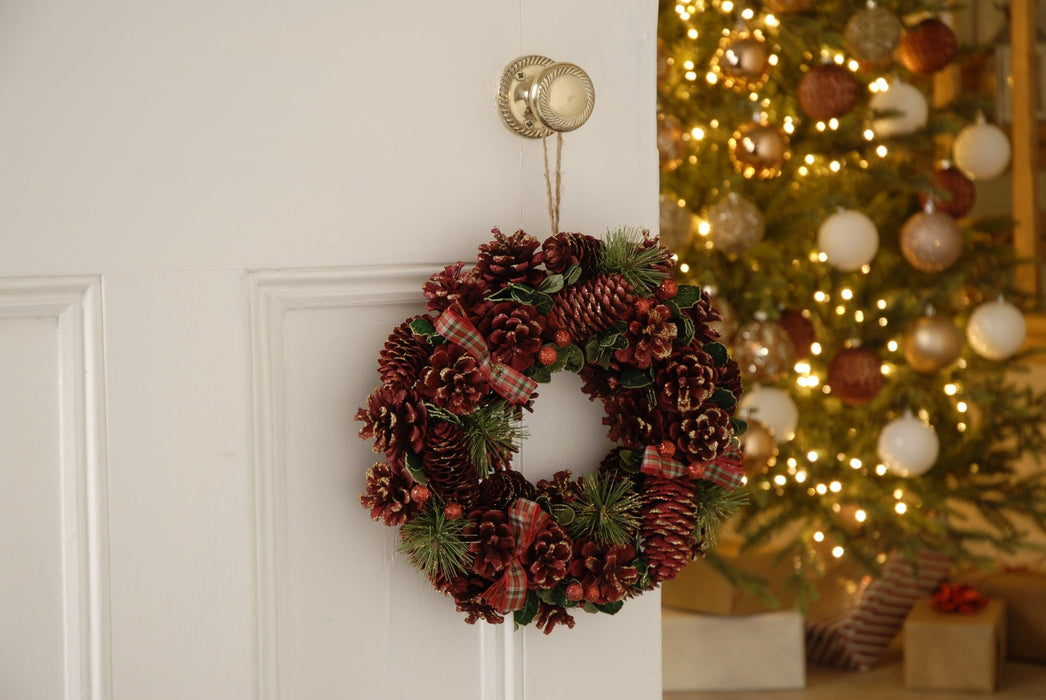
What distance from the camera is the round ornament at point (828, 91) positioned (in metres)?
1.86

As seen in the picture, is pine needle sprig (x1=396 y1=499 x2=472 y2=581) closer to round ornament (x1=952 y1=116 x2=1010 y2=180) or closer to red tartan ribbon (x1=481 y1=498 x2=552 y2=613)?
red tartan ribbon (x1=481 y1=498 x2=552 y2=613)

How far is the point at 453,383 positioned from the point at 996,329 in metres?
1.64

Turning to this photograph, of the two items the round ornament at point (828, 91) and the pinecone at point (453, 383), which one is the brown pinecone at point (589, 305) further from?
the round ornament at point (828, 91)

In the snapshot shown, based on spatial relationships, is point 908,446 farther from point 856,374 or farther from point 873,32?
point 873,32

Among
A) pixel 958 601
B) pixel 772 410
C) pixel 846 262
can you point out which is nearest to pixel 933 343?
pixel 846 262

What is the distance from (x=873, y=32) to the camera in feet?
6.18

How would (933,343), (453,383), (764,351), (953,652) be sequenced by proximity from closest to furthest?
(453,383) → (764,351) → (933,343) → (953,652)

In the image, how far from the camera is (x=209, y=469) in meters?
0.69

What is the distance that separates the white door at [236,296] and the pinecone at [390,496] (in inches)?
1.6

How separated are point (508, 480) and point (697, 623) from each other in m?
1.49

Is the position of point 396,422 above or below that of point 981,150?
below

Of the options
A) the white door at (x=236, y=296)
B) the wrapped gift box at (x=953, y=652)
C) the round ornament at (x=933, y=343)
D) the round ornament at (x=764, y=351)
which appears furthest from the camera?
the wrapped gift box at (x=953, y=652)

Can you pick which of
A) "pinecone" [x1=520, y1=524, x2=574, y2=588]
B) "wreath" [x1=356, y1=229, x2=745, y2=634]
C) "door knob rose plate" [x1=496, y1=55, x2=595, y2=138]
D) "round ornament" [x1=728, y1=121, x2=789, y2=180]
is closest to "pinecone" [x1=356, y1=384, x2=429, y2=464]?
"wreath" [x1=356, y1=229, x2=745, y2=634]

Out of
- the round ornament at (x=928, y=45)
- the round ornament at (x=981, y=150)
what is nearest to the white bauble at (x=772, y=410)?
the round ornament at (x=981, y=150)
